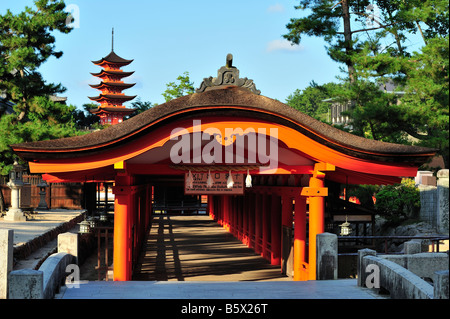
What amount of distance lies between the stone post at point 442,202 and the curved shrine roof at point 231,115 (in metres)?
10.3

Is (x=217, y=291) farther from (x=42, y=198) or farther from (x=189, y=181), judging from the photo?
(x=42, y=198)

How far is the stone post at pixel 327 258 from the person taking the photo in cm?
1316

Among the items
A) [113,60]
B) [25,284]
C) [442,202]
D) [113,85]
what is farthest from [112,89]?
[25,284]

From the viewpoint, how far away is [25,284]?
849 centimetres

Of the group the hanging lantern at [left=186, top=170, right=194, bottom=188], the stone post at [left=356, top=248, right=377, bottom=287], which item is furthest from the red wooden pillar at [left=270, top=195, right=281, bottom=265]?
the stone post at [left=356, top=248, right=377, bottom=287]

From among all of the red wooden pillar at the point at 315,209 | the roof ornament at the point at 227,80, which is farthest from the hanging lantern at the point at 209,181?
the red wooden pillar at the point at 315,209

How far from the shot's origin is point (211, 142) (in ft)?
46.6

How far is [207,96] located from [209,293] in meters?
4.91

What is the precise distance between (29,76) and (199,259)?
16.3 meters

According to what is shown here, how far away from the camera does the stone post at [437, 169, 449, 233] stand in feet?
76.5

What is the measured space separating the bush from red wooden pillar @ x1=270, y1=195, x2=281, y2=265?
9.25 meters

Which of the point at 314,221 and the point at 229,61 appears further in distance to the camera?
the point at 229,61

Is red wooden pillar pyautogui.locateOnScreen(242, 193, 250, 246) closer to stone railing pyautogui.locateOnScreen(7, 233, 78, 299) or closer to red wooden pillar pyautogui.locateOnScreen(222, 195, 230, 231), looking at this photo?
red wooden pillar pyautogui.locateOnScreen(222, 195, 230, 231)

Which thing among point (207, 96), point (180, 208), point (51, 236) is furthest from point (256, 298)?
point (180, 208)
